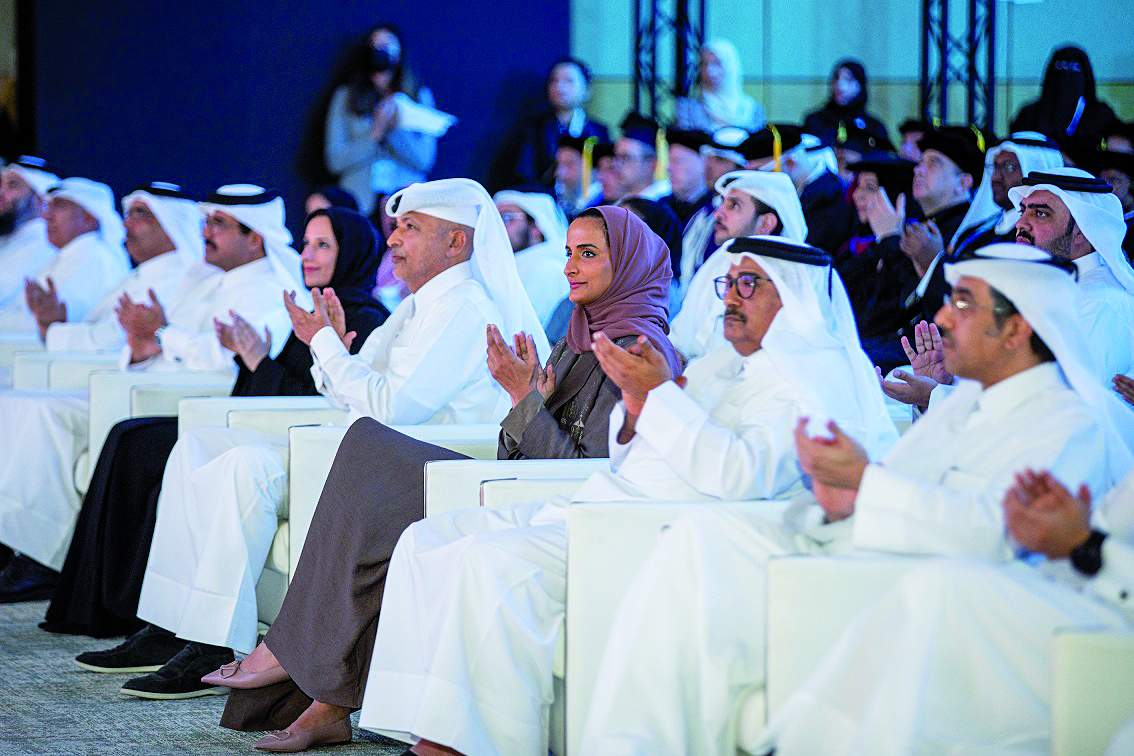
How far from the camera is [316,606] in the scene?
12.0ft

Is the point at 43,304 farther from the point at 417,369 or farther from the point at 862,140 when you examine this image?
the point at 862,140

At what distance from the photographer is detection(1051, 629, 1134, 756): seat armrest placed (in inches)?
85.8

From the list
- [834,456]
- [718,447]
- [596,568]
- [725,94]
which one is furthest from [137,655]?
[725,94]

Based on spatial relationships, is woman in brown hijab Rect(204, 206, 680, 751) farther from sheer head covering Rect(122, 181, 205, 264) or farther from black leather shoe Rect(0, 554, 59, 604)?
sheer head covering Rect(122, 181, 205, 264)

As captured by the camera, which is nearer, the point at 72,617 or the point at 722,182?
the point at 72,617

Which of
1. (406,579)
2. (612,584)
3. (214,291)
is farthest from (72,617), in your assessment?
(612,584)

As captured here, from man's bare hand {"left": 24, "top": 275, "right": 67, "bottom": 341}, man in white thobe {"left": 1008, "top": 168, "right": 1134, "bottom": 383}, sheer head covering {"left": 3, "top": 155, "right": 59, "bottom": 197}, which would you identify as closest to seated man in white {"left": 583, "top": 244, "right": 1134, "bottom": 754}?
man in white thobe {"left": 1008, "top": 168, "right": 1134, "bottom": 383}

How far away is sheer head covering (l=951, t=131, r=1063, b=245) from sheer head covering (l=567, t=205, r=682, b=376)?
1.67m

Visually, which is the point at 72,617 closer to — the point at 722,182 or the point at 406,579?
the point at 406,579

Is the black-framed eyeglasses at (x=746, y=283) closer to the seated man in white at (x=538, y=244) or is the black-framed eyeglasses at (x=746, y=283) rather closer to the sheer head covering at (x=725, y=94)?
the seated man in white at (x=538, y=244)

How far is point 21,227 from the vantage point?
26.4ft

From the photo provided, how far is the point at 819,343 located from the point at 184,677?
1994 millimetres

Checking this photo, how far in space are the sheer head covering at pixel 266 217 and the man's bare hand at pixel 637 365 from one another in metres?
2.49

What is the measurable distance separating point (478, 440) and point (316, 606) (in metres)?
0.66
